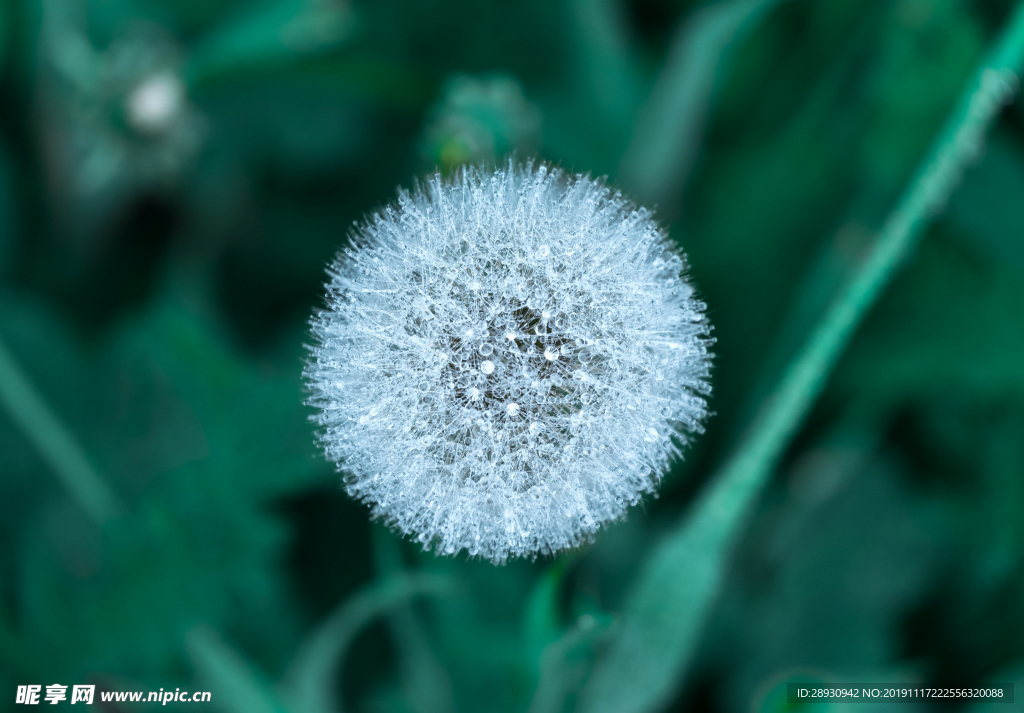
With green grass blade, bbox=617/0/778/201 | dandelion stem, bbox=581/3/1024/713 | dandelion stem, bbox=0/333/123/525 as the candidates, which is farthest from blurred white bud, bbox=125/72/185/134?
dandelion stem, bbox=581/3/1024/713

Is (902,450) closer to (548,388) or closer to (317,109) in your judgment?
(548,388)

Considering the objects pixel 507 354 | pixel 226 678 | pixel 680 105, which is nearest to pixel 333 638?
pixel 226 678

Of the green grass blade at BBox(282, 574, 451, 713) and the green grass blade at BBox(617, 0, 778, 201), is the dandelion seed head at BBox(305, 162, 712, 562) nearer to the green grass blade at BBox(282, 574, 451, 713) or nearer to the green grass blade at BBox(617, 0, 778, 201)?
the green grass blade at BBox(282, 574, 451, 713)

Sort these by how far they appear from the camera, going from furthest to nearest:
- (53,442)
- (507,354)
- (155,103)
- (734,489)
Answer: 1. (155,103)
2. (53,442)
3. (734,489)
4. (507,354)

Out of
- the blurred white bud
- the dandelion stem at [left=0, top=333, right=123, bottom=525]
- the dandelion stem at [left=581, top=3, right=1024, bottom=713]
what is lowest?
the dandelion stem at [left=581, top=3, right=1024, bottom=713]

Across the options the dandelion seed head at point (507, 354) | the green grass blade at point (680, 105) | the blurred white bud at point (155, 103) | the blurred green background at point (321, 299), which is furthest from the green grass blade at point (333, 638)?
the blurred white bud at point (155, 103)

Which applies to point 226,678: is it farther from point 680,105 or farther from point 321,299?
point 680,105
